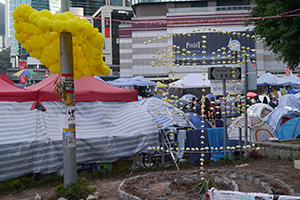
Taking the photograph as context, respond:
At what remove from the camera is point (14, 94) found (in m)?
8.26

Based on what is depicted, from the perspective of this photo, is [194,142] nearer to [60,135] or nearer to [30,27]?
[60,135]

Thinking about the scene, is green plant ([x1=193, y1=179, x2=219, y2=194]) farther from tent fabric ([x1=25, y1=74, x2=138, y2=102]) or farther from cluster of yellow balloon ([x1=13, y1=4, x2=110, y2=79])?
tent fabric ([x1=25, y1=74, x2=138, y2=102])

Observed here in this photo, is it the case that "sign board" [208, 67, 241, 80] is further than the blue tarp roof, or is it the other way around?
the blue tarp roof

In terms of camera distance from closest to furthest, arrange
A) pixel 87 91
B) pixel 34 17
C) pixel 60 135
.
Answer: pixel 34 17 → pixel 60 135 → pixel 87 91

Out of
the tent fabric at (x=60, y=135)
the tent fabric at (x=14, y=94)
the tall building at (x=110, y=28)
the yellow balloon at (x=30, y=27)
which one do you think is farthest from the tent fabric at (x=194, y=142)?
the tall building at (x=110, y=28)

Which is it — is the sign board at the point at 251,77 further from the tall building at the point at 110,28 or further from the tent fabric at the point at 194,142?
the tall building at the point at 110,28

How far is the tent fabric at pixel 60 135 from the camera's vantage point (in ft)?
24.1

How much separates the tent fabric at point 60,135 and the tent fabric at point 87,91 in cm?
19

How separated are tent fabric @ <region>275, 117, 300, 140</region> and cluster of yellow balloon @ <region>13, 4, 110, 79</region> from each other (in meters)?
8.90

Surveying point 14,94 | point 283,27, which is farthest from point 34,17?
point 283,27

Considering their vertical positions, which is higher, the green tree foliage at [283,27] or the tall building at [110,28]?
the tall building at [110,28]

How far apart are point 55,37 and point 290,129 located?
10.2m

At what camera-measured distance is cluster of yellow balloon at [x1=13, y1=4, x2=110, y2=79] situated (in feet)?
18.3

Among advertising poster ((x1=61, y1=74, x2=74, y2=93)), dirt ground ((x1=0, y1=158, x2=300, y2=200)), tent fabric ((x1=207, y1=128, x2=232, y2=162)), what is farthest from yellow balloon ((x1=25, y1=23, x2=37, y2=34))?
tent fabric ((x1=207, y1=128, x2=232, y2=162))
